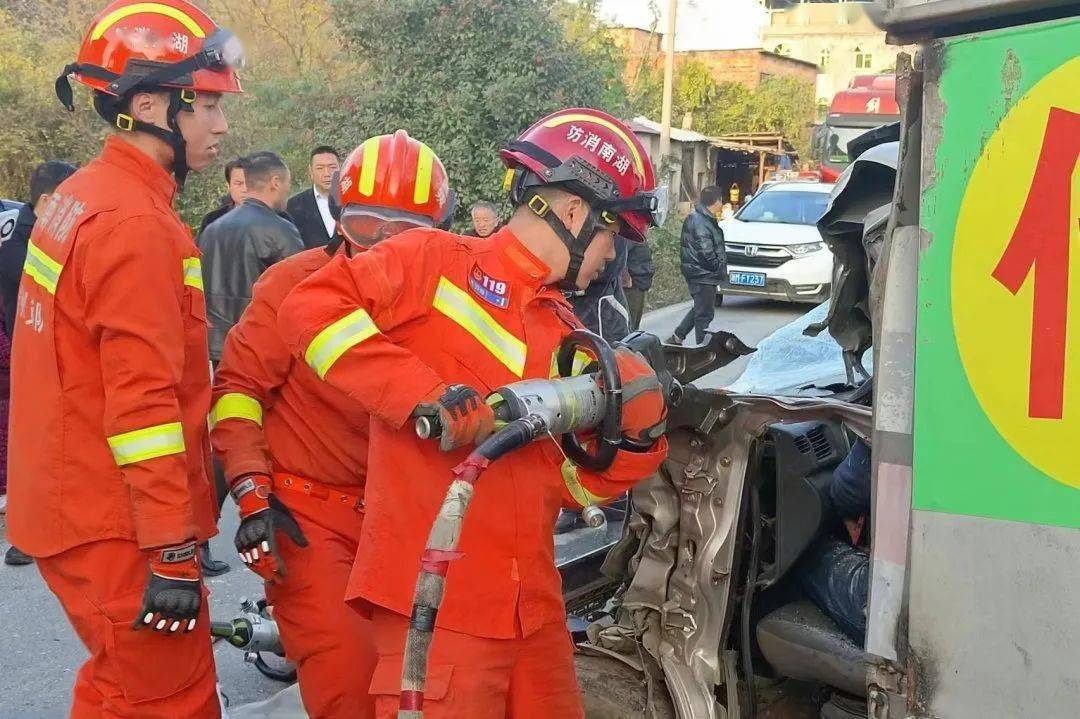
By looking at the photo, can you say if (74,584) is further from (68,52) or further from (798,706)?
(68,52)

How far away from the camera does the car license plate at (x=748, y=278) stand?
14.9m

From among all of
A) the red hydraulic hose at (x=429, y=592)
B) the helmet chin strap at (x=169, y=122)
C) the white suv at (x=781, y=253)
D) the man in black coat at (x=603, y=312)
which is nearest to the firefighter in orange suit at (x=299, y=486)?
the helmet chin strap at (x=169, y=122)

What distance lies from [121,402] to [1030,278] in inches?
74.0

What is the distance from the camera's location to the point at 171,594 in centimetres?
240

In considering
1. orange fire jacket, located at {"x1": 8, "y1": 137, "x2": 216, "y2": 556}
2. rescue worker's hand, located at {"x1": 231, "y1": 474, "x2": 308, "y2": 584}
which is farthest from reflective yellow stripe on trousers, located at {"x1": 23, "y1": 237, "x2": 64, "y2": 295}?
rescue worker's hand, located at {"x1": 231, "y1": 474, "x2": 308, "y2": 584}

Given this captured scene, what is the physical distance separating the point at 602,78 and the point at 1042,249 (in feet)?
46.9

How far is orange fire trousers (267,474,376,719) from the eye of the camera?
2801 millimetres

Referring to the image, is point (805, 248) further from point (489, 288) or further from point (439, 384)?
point (439, 384)

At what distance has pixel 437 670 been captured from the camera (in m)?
2.17

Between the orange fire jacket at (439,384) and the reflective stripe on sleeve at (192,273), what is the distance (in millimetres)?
418

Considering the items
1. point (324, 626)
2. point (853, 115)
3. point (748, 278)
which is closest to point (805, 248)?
point (748, 278)

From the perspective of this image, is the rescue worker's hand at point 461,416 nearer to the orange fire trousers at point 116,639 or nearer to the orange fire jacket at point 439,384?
the orange fire jacket at point 439,384

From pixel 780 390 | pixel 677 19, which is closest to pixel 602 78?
pixel 677 19

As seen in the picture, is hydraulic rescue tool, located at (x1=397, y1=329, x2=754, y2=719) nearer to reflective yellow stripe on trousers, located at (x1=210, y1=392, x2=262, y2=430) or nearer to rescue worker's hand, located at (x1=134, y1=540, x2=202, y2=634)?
rescue worker's hand, located at (x1=134, y1=540, x2=202, y2=634)
